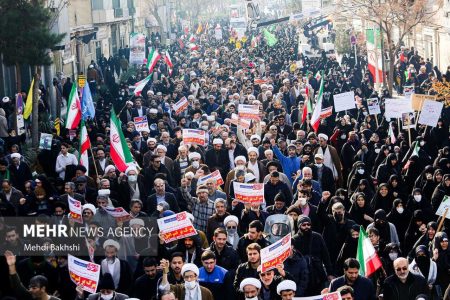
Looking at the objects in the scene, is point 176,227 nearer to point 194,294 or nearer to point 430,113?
point 194,294

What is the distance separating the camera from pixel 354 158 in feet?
57.9

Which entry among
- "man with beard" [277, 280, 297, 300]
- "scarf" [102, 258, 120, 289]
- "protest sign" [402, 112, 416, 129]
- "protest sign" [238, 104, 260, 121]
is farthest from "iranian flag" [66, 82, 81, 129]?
"man with beard" [277, 280, 297, 300]

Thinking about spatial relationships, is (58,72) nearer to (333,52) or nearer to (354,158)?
(333,52)

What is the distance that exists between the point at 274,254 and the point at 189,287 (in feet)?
2.86

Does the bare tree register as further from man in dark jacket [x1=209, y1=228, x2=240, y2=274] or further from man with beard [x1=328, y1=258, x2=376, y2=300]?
man with beard [x1=328, y1=258, x2=376, y2=300]

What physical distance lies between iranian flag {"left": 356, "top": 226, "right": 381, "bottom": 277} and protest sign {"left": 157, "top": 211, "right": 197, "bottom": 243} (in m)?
1.69

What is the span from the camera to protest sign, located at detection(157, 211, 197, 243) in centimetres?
1120

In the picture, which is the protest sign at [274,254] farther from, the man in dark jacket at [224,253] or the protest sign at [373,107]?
the protest sign at [373,107]

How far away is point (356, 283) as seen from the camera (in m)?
9.90

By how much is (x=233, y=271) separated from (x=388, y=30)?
2313cm

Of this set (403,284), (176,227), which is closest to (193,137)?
(176,227)

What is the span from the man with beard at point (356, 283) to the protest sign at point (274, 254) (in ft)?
1.70

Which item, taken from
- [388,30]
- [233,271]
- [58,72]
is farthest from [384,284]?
[58,72]

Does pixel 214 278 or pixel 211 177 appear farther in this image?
pixel 211 177
